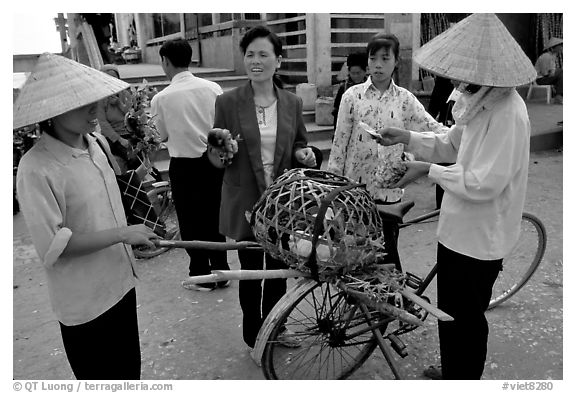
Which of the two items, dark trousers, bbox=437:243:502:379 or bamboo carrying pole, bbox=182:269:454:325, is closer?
bamboo carrying pole, bbox=182:269:454:325

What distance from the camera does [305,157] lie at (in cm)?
267

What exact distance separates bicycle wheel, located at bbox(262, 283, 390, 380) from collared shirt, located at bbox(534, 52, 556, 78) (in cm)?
1043

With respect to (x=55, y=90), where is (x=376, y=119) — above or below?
below

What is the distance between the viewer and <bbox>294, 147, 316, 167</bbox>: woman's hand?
2.67 metres

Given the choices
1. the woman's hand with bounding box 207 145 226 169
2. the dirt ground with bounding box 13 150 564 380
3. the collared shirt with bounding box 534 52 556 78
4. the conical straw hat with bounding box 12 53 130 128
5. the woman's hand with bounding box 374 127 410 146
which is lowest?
the dirt ground with bounding box 13 150 564 380

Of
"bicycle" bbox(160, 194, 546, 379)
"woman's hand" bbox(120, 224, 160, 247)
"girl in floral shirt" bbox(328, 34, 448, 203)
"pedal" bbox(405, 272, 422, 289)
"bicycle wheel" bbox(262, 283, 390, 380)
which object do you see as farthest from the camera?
"girl in floral shirt" bbox(328, 34, 448, 203)

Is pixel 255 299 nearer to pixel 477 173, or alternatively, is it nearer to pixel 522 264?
pixel 477 173

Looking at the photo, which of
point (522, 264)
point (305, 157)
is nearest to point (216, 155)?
point (305, 157)

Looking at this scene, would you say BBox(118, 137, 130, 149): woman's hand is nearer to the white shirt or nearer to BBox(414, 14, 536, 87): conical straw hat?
the white shirt

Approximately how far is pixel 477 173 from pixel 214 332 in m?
2.09

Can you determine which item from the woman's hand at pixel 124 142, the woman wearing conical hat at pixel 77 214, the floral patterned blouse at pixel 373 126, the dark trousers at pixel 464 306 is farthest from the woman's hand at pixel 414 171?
the woman's hand at pixel 124 142

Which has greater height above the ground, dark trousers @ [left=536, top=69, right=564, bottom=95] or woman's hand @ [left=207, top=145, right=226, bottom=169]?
dark trousers @ [left=536, top=69, right=564, bottom=95]

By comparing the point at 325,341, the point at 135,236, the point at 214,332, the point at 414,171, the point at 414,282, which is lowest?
the point at 214,332

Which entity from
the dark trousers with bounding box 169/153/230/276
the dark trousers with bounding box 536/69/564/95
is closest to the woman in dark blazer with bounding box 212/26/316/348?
the dark trousers with bounding box 169/153/230/276
